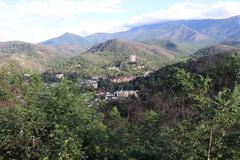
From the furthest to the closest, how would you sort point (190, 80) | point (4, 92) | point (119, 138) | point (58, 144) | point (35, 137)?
point (4, 92) → point (190, 80) → point (35, 137) → point (119, 138) → point (58, 144)

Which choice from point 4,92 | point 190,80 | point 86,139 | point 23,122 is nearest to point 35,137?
point 23,122

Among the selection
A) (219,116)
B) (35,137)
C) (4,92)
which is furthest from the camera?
(4,92)

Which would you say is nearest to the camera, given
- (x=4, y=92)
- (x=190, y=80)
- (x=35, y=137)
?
(x=35, y=137)

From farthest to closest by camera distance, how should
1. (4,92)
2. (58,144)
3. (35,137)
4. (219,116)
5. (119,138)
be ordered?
(4,92) < (35,137) < (119,138) < (58,144) < (219,116)

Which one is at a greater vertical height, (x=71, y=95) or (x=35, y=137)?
(x=71, y=95)

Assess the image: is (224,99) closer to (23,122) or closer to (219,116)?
(219,116)

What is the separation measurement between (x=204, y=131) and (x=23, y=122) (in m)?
8.98

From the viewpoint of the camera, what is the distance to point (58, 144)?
1582 cm

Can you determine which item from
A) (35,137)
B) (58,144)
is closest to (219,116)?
(58,144)

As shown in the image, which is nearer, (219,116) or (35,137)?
(219,116)

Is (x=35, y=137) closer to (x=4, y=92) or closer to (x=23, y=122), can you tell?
(x=23, y=122)

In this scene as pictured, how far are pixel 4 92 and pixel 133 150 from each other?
1907 centimetres

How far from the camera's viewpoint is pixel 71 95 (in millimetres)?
19844

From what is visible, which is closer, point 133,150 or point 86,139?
point 133,150
